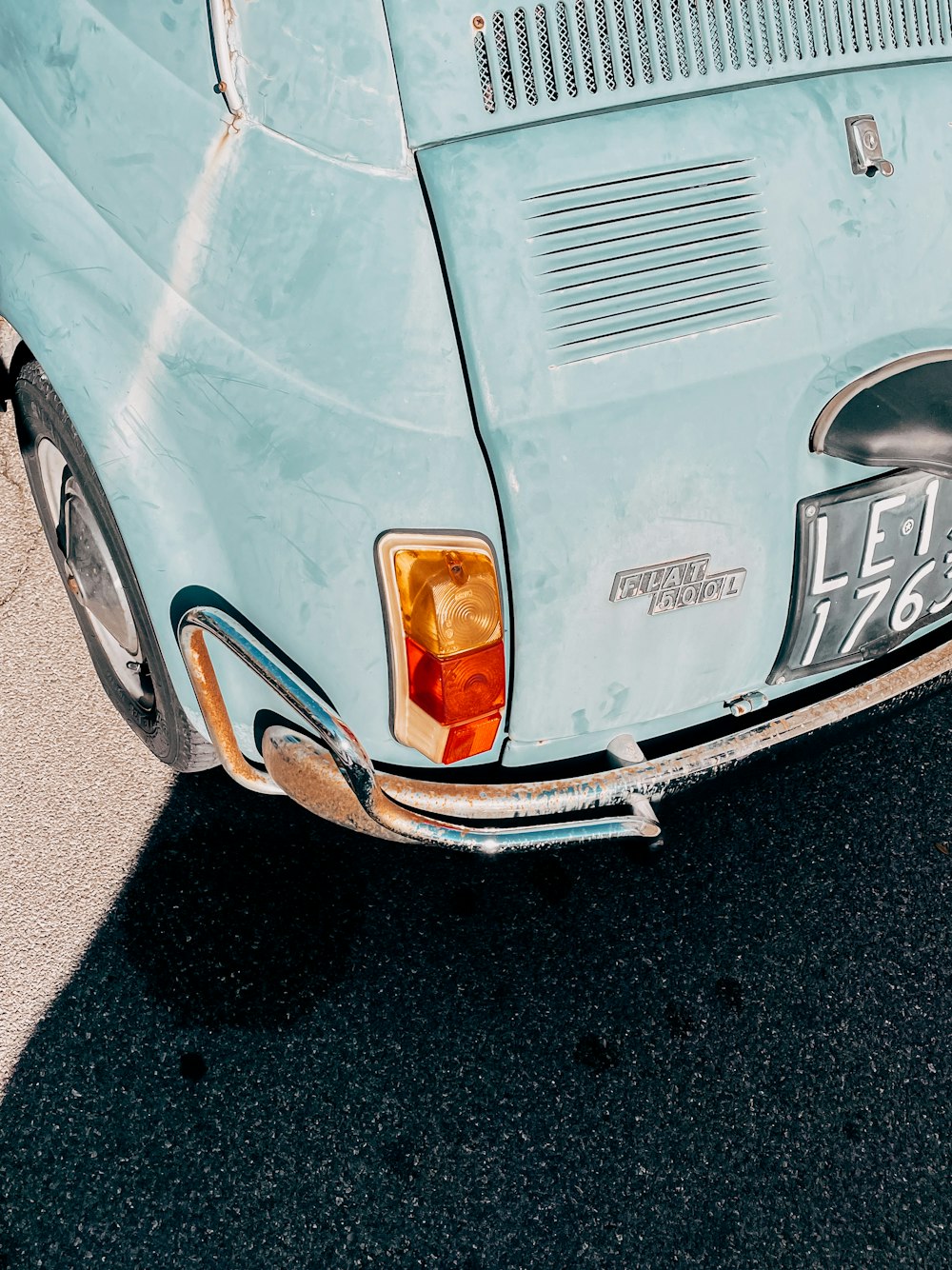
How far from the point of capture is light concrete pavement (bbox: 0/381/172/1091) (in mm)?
2328

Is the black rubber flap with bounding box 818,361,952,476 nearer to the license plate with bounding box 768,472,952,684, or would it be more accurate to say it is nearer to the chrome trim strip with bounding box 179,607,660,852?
the license plate with bounding box 768,472,952,684

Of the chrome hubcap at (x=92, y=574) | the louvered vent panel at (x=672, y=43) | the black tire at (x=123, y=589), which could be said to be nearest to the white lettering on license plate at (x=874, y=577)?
the louvered vent panel at (x=672, y=43)

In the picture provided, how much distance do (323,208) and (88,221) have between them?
0.46 metres

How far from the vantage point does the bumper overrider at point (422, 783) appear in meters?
1.76

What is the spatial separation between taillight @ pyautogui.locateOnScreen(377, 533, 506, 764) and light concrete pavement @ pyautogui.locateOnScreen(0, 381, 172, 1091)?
3.51 ft

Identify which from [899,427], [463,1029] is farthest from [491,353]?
[463,1029]

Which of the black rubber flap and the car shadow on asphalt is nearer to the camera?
the black rubber flap

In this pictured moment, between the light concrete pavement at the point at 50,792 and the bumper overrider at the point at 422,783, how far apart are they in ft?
2.21

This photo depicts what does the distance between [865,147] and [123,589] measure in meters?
1.57

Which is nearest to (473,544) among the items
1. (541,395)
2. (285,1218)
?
(541,395)

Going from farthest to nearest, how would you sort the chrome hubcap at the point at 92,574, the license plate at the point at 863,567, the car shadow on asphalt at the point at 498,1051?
the chrome hubcap at the point at 92,574 < the car shadow on asphalt at the point at 498,1051 < the license plate at the point at 863,567

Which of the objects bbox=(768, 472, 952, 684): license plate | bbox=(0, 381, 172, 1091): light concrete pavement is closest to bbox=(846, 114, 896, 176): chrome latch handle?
bbox=(768, 472, 952, 684): license plate

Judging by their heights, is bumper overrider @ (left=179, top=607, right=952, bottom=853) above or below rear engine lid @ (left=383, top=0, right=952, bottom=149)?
below

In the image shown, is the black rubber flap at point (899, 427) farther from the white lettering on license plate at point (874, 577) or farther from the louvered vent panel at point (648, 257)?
the louvered vent panel at point (648, 257)
